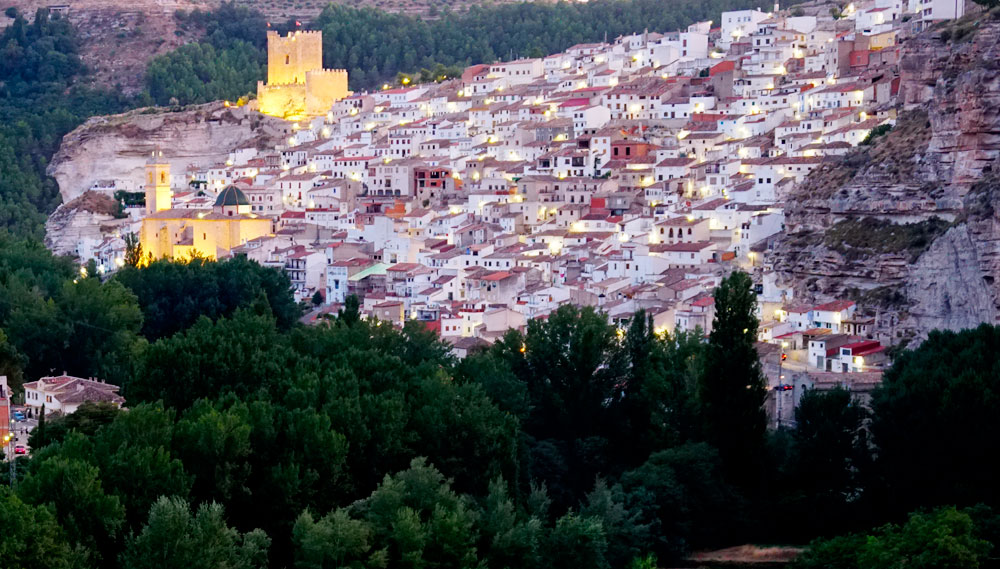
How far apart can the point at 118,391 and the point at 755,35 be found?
1208 inches

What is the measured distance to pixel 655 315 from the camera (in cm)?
3466

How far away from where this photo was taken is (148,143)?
65.1m

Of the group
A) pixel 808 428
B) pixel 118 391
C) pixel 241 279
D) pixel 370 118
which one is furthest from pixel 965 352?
pixel 370 118

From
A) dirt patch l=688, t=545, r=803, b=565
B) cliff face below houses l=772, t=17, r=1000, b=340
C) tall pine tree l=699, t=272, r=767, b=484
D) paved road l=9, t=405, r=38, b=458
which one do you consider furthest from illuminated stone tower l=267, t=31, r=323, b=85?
dirt patch l=688, t=545, r=803, b=565

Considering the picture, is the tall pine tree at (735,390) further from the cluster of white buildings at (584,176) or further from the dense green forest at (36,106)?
the dense green forest at (36,106)

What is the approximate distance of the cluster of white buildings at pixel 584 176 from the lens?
38344 mm

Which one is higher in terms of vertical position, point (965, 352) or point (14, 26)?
point (14, 26)

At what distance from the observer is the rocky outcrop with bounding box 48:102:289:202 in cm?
6475

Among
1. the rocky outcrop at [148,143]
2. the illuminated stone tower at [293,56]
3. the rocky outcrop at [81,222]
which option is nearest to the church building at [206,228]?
the rocky outcrop at [81,222]

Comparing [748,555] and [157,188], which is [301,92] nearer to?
[157,188]

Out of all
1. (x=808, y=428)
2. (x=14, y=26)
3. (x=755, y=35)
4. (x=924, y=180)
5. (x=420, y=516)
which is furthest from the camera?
(x=14, y=26)

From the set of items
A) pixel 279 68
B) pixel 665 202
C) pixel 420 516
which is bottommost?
pixel 420 516

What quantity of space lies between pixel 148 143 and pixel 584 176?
22.9 meters

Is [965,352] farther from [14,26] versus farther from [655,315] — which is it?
[14,26]
